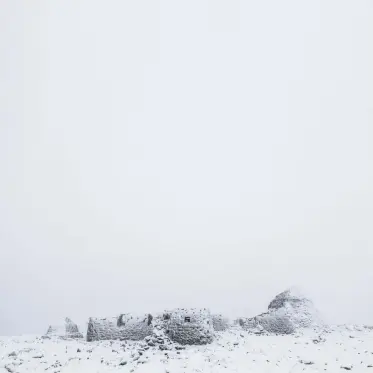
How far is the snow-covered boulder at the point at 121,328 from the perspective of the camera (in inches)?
967

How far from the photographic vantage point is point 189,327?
73.4 ft

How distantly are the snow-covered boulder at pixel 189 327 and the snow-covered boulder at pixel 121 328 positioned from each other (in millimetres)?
2209

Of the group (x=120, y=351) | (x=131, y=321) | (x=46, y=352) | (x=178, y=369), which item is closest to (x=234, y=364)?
(x=178, y=369)

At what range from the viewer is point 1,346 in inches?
850

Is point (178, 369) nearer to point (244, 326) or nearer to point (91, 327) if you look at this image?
point (91, 327)

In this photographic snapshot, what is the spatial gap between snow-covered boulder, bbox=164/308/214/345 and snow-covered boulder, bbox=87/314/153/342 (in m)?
2.21

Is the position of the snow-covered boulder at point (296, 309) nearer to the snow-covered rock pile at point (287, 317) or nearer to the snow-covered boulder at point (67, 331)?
the snow-covered rock pile at point (287, 317)

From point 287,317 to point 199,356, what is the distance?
12.3 metres

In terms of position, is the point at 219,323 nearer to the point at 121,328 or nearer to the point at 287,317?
the point at 287,317

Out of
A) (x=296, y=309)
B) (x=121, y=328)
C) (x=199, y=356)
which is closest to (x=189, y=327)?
(x=199, y=356)

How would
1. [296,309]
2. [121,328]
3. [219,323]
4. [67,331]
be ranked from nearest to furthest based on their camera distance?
1. [121,328]
2. [219,323]
3. [296,309]
4. [67,331]

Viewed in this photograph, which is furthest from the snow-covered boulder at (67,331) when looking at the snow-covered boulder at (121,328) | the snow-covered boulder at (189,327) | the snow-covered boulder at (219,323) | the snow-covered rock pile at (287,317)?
the snow-covered rock pile at (287,317)

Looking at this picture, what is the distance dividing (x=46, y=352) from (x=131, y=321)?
653 centimetres

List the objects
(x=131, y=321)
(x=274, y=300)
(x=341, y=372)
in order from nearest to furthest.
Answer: (x=341, y=372) → (x=131, y=321) → (x=274, y=300)
